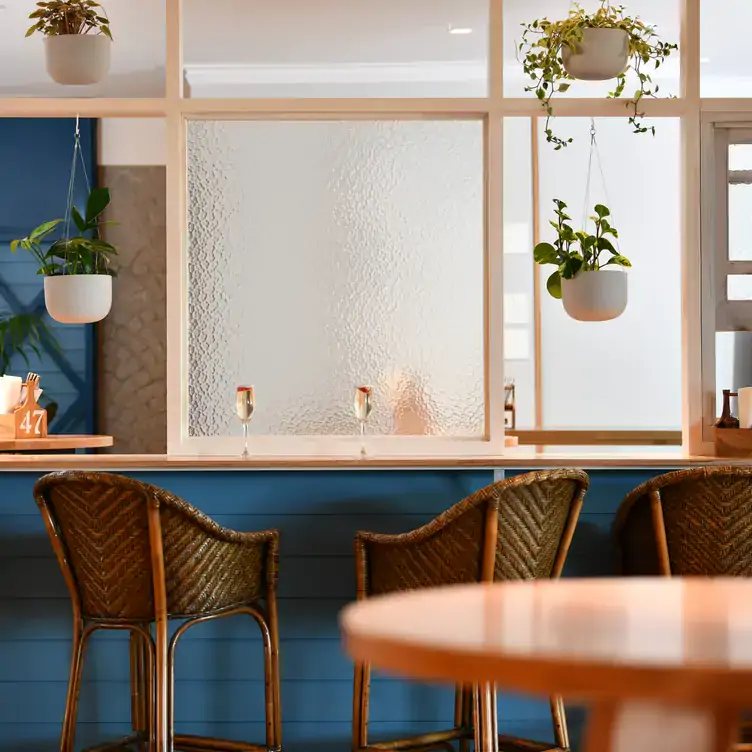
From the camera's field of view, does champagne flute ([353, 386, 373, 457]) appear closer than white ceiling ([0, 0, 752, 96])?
Yes

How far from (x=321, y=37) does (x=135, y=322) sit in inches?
92.8

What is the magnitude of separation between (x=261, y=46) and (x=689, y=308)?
290 centimetres

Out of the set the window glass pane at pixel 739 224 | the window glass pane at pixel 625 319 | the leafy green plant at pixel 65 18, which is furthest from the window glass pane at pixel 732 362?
the window glass pane at pixel 625 319

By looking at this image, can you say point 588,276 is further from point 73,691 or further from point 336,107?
point 73,691

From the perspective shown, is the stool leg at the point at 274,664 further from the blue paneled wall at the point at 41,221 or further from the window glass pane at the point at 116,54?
the blue paneled wall at the point at 41,221

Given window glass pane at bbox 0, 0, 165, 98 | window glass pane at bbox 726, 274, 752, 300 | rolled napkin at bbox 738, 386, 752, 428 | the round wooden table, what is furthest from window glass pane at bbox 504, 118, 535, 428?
the round wooden table

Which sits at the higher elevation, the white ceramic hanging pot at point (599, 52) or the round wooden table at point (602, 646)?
the white ceramic hanging pot at point (599, 52)

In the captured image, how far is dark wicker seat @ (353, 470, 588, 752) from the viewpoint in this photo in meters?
2.74

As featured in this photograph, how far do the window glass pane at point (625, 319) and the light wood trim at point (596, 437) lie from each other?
0.70ft

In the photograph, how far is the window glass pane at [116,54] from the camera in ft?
15.9

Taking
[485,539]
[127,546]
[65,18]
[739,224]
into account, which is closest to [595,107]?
[739,224]

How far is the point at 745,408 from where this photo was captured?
3.52 metres

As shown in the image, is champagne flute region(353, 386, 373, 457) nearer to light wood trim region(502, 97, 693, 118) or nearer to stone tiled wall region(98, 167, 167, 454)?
light wood trim region(502, 97, 693, 118)

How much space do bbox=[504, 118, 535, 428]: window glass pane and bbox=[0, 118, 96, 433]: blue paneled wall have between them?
2.54 metres
